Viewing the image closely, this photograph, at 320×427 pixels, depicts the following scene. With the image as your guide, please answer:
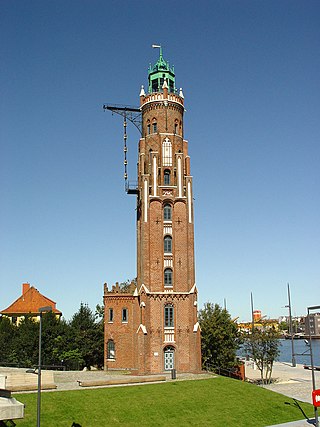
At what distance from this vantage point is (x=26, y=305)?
273 feet

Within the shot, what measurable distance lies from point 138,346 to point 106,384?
9.72 m

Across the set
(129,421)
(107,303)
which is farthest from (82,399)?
(107,303)

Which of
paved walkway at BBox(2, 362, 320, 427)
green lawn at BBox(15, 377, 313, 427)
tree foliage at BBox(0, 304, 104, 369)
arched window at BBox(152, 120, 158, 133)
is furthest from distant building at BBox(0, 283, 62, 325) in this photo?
green lawn at BBox(15, 377, 313, 427)

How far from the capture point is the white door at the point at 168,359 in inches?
1895

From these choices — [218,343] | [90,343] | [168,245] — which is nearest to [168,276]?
[168,245]

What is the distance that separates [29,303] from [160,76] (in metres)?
46.2


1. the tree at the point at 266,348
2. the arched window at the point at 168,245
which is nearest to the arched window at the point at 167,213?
the arched window at the point at 168,245

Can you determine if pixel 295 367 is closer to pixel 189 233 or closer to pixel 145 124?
pixel 189 233

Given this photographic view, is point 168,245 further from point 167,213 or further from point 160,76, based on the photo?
point 160,76

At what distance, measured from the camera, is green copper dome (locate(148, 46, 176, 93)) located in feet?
182

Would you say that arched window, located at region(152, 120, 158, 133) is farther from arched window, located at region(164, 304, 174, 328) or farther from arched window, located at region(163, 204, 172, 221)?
arched window, located at region(164, 304, 174, 328)

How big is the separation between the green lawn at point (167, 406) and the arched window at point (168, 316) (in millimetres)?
9208

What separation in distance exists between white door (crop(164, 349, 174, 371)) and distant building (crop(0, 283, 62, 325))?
37.2m

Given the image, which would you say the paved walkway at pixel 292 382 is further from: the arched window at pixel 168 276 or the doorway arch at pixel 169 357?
the arched window at pixel 168 276
